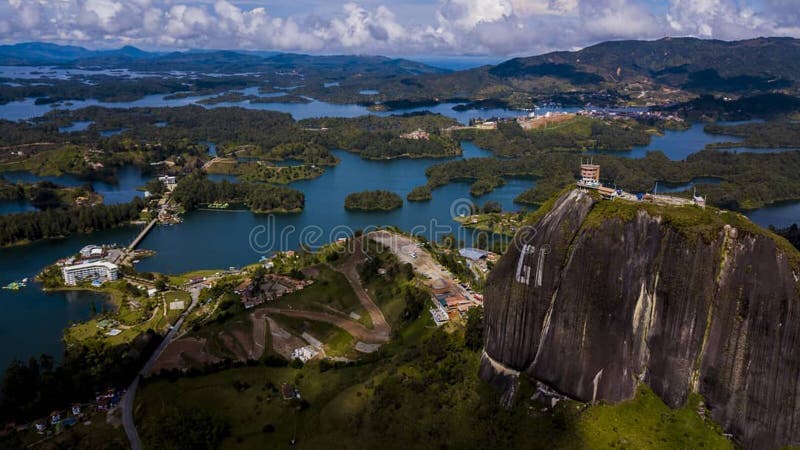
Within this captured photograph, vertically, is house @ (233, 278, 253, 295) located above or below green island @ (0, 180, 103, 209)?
below

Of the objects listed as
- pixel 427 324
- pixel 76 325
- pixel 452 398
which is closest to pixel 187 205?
pixel 76 325

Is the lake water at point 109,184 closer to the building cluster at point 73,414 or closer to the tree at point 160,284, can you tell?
the tree at point 160,284

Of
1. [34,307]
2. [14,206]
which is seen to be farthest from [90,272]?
[14,206]

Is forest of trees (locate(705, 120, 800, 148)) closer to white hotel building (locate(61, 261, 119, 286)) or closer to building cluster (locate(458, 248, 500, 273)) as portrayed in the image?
building cluster (locate(458, 248, 500, 273))

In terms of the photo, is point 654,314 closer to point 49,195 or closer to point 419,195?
point 419,195

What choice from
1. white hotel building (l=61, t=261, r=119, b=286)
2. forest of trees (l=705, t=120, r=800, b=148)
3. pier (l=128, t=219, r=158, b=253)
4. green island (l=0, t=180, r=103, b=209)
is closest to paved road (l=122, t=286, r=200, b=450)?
white hotel building (l=61, t=261, r=119, b=286)

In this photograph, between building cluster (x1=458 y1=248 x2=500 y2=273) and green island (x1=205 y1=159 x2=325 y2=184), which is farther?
green island (x1=205 y1=159 x2=325 y2=184)
